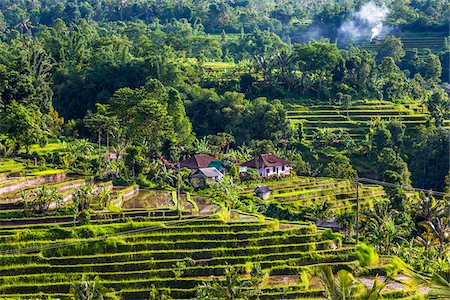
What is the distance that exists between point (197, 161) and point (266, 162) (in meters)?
4.61

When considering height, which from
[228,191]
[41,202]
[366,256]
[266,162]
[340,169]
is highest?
[266,162]

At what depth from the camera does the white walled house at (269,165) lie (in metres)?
45.2

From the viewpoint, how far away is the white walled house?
45.2 m

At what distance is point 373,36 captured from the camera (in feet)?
278

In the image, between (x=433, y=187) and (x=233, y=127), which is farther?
(x=233, y=127)

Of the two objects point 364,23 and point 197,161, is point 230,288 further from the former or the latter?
point 364,23

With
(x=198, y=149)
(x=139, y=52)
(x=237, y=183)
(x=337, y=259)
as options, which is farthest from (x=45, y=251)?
(x=139, y=52)

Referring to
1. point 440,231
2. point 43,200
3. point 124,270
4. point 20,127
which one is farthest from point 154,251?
point 20,127

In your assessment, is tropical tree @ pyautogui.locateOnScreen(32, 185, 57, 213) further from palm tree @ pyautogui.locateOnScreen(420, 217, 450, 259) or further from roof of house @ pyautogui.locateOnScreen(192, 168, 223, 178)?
palm tree @ pyautogui.locateOnScreen(420, 217, 450, 259)

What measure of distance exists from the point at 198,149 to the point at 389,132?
14.3m

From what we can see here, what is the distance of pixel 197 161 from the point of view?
143 feet

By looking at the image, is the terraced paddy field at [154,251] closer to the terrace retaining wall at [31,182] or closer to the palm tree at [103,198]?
the terrace retaining wall at [31,182]

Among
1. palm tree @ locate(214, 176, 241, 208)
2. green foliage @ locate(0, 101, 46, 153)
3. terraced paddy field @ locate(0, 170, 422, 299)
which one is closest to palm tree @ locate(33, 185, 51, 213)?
terraced paddy field @ locate(0, 170, 422, 299)

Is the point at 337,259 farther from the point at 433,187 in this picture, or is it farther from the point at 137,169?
the point at 433,187
